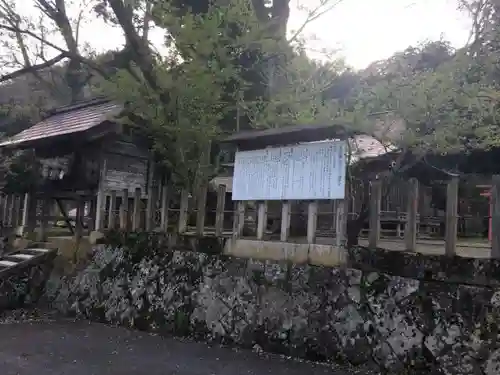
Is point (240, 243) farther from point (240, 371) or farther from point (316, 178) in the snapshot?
point (240, 371)

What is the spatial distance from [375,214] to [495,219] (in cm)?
183

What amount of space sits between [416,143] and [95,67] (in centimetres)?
873

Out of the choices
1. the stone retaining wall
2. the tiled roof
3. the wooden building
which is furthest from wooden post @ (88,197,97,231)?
the stone retaining wall

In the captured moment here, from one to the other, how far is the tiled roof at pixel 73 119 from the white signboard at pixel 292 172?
4.17 metres

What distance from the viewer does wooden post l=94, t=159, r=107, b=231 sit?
41.0 ft

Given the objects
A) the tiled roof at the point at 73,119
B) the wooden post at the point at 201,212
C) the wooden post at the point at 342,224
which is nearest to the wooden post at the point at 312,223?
the wooden post at the point at 342,224

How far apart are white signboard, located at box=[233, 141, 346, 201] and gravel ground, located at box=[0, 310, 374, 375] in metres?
2.83

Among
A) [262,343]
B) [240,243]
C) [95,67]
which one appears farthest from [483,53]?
[95,67]

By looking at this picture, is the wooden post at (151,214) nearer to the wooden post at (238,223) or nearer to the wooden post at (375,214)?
the wooden post at (238,223)

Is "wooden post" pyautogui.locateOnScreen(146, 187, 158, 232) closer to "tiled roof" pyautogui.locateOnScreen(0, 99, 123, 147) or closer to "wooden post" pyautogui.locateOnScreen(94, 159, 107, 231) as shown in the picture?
"wooden post" pyautogui.locateOnScreen(94, 159, 107, 231)

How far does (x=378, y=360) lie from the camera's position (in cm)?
711

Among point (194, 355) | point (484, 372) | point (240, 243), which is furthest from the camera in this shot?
point (240, 243)

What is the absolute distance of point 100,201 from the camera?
1272 centimetres

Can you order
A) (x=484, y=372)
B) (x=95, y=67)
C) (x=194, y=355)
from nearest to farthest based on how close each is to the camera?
(x=484, y=372) → (x=194, y=355) → (x=95, y=67)
